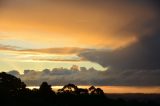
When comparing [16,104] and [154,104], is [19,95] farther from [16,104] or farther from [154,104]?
[154,104]

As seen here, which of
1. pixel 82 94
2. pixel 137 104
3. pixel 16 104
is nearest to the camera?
pixel 16 104

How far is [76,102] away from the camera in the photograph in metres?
125

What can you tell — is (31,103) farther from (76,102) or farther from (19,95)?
(76,102)

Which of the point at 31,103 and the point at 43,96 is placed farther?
the point at 43,96

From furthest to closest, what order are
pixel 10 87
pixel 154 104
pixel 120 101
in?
pixel 154 104
pixel 120 101
pixel 10 87

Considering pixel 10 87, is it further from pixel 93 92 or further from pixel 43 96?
pixel 93 92

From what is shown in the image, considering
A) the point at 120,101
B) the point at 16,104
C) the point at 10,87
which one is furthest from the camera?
the point at 120,101

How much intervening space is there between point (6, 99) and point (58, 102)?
14.3 metres

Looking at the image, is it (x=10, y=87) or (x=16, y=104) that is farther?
(x=10, y=87)

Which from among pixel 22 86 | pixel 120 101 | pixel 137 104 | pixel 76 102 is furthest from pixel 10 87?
pixel 137 104

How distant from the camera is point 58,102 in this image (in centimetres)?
12212

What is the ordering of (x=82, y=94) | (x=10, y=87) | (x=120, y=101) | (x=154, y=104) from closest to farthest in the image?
1. (x=10, y=87)
2. (x=82, y=94)
3. (x=120, y=101)
4. (x=154, y=104)

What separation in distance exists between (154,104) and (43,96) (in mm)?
54241

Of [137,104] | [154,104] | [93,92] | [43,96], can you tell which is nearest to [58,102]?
[43,96]
